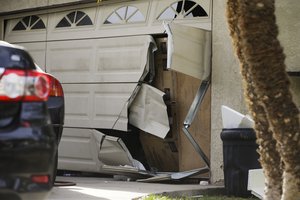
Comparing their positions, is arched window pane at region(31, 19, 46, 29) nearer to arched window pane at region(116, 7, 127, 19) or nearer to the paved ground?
arched window pane at region(116, 7, 127, 19)

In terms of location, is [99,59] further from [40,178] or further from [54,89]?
[40,178]

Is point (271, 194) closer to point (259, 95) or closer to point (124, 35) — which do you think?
point (259, 95)

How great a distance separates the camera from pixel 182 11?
9.93 m

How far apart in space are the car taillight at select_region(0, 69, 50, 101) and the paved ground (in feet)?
10.6

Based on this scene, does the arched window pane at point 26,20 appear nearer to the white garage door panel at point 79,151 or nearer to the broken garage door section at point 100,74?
the broken garage door section at point 100,74

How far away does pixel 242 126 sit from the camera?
7965 mm

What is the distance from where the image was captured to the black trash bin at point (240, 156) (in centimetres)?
788

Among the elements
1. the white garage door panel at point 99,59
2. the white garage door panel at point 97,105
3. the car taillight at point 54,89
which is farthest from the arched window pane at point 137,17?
the car taillight at point 54,89

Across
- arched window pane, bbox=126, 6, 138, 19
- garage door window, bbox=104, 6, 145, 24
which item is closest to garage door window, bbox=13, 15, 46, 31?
garage door window, bbox=104, 6, 145, 24

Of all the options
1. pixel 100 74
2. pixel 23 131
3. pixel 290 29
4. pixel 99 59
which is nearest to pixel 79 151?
pixel 100 74

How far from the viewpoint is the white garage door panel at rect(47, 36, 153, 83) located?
1011 centimetres

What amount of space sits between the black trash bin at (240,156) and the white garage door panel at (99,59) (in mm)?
2530

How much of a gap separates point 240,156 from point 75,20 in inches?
187

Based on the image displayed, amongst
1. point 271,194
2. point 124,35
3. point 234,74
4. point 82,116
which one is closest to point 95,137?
point 82,116
